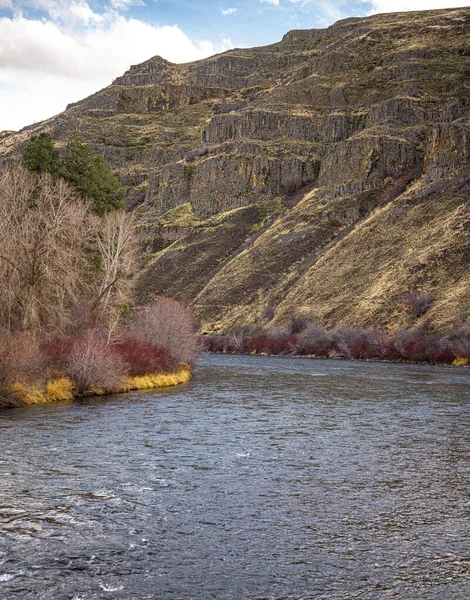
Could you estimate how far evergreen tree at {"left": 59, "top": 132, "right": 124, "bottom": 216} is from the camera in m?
45.8

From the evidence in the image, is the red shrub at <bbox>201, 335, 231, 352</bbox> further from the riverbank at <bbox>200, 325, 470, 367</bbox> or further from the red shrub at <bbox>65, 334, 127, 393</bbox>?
the red shrub at <bbox>65, 334, 127, 393</bbox>

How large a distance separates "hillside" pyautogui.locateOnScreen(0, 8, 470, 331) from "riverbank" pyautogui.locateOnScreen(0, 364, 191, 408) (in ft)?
119

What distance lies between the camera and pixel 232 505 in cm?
1295

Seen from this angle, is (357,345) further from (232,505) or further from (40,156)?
(232,505)

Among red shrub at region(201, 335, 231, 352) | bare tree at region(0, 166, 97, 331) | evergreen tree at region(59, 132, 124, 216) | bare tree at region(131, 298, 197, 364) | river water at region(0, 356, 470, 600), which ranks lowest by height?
river water at region(0, 356, 470, 600)

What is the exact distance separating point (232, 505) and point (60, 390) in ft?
55.8

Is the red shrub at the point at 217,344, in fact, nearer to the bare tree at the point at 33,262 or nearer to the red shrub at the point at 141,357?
the red shrub at the point at 141,357

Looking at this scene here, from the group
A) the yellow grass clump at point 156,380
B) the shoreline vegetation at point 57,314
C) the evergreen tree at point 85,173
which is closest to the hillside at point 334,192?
the yellow grass clump at point 156,380

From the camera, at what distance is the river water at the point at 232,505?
30.4 ft

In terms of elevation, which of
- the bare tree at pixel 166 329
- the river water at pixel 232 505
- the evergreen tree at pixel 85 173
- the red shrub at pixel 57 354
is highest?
the evergreen tree at pixel 85 173

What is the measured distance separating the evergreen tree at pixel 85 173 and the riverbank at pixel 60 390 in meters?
14.8

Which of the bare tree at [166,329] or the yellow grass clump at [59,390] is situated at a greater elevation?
the bare tree at [166,329]

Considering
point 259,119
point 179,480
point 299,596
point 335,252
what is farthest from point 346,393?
point 259,119

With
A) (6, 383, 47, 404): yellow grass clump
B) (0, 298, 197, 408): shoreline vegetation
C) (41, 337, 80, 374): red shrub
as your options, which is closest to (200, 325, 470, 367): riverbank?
(0, 298, 197, 408): shoreline vegetation
